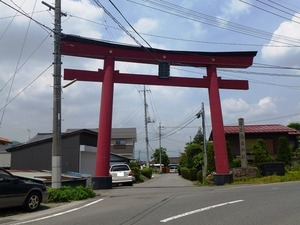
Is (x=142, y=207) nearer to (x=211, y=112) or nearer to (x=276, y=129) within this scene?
(x=211, y=112)

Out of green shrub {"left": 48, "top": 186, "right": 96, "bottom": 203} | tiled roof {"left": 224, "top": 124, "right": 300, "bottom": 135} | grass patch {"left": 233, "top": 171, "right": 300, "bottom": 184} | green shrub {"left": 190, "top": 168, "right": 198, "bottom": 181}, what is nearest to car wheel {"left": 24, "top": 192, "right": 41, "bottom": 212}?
green shrub {"left": 48, "top": 186, "right": 96, "bottom": 203}

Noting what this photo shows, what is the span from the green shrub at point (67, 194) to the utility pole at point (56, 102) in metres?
0.60

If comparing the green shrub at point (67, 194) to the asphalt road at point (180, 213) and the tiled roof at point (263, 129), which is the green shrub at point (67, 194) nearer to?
the asphalt road at point (180, 213)

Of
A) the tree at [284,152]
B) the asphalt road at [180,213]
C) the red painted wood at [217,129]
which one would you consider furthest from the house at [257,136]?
the asphalt road at [180,213]

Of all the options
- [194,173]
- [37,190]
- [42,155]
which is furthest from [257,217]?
[194,173]

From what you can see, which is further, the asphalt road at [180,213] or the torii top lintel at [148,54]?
the torii top lintel at [148,54]

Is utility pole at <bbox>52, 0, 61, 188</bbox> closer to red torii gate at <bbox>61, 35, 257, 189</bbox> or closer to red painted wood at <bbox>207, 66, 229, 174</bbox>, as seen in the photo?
red torii gate at <bbox>61, 35, 257, 189</bbox>

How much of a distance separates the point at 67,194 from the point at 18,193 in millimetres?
3223

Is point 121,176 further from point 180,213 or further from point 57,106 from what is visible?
point 180,213

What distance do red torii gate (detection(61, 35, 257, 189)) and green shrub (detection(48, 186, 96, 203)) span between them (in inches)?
201

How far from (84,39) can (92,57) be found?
120cm

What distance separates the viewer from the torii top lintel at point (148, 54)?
69.1ft

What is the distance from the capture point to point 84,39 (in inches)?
831

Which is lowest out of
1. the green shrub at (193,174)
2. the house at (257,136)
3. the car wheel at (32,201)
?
the car wheel at (32,201)
